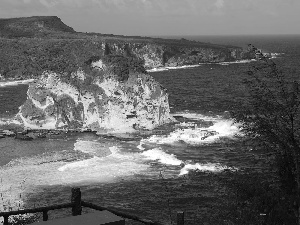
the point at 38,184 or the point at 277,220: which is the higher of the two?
the point at 277,220

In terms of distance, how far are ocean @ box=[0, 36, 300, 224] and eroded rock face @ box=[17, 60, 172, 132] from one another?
10.8 feet

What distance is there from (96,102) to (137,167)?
71.4 ft

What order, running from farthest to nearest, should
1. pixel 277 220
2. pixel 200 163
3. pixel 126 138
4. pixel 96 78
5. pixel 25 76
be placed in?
pixel 25 76, pixel 96 78, pixel 126 138, pixel 200 163, pixel 277 220

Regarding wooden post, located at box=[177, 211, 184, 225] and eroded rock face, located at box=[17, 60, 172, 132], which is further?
eroded rock face, located at box=[17, 60, 172, 132]

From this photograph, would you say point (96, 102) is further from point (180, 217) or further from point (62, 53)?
point (62, 53)

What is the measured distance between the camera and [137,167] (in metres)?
43.7

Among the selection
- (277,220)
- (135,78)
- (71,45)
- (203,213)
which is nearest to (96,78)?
(135,78)

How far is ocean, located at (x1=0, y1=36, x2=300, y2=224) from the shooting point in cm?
3475

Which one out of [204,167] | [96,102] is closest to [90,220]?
[204,167]

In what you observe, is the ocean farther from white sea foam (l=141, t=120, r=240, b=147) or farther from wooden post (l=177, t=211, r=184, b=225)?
wooden post (l=177, t=211, r=184, b=225)

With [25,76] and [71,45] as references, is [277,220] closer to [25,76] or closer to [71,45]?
[25,76]

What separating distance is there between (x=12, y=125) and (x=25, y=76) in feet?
267

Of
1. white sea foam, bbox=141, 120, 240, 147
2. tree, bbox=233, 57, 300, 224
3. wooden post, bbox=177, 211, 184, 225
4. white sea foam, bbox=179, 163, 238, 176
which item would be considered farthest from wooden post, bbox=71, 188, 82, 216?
white sea foam, bbox=141, 120, 240, 147

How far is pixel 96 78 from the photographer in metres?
64.1
